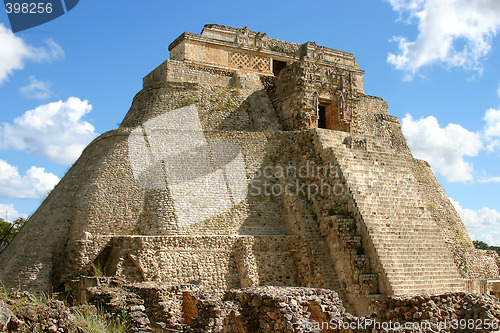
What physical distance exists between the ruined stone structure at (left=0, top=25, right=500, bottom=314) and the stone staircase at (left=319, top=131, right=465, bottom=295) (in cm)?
4

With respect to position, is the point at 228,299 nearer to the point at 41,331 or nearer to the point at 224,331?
the point at 224,331

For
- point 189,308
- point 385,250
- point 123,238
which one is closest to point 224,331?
point 189,308

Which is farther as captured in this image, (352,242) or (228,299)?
(352,242)

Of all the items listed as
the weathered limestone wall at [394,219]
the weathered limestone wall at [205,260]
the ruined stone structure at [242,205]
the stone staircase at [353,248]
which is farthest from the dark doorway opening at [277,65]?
the weathered limestone wall at [205,260]

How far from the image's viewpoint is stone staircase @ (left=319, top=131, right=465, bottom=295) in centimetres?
1402

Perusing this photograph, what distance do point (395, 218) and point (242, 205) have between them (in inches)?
174

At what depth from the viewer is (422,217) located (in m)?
16.0

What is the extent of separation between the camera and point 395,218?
1534cm

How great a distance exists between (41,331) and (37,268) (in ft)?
23.1

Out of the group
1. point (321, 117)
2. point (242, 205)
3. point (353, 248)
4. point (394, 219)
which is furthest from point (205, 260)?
point (321, 117)

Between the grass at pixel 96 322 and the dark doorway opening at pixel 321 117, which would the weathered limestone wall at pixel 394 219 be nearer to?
the dark doorway opening at pixel 321 117

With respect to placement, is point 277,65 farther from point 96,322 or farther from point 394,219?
point 96,322

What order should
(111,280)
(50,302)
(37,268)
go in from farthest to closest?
(37,268), (111,280), (50,302)

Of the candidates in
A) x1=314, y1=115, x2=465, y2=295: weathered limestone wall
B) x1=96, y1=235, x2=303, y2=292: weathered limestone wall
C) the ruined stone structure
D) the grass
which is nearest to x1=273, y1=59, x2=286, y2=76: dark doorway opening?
the ruined stone structure
